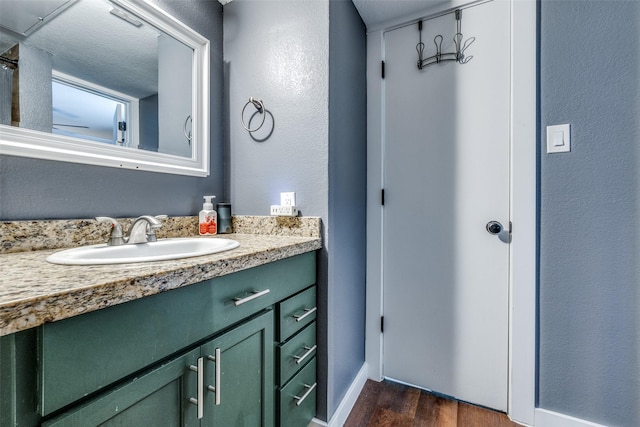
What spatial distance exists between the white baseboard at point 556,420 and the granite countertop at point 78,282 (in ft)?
4.84

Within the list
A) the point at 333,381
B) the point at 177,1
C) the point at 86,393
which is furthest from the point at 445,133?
the point at 86,393

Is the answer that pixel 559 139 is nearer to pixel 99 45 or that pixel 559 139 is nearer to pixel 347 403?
pixel 347 403

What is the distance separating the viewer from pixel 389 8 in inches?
58.6

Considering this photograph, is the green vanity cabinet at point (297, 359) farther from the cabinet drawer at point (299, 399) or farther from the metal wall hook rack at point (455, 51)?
the metal wall hook rack at point (455, 51)

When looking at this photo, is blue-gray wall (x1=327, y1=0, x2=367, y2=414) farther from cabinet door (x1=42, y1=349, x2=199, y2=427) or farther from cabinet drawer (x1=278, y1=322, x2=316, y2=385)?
cabinet door (x1=42, y1=349, x2=199, y2=427)

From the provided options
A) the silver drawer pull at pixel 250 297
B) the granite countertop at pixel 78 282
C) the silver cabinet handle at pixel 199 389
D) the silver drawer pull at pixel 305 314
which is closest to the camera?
the granite countertop at pixel 78 282

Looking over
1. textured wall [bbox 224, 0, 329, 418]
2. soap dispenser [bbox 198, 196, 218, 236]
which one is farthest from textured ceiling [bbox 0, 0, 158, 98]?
soap dispenser [bbox 198, 196, 218, 236]

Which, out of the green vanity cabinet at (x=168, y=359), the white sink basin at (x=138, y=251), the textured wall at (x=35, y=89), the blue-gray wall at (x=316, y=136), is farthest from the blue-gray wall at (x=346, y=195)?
the textured wall at (x=35, y=89)

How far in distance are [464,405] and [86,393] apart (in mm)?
1632

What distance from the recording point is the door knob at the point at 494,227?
135cm

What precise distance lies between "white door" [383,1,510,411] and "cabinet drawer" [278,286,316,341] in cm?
62

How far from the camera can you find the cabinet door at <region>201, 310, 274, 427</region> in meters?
0.71

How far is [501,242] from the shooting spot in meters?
1.36

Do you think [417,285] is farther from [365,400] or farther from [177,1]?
[177,1]
